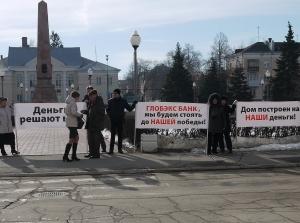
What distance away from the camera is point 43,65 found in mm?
53219

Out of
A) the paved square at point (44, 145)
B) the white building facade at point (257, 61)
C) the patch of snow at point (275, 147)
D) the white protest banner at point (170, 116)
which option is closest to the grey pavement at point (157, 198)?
the patch of snow at point (275, 147)

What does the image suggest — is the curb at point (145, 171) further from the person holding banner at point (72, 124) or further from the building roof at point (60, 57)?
the building roof at point (60, 57)

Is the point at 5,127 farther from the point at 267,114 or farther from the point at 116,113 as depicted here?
the point at 267,114

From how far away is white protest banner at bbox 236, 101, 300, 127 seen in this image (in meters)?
17.5

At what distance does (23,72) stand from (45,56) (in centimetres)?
7257

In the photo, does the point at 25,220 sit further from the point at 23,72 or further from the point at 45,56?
the point at 23,72

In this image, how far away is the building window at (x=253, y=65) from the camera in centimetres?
12362

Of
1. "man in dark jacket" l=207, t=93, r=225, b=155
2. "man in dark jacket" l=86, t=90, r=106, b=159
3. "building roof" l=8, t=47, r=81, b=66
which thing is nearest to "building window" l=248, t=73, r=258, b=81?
"building roof" l=8, t=47, r=81, b=66

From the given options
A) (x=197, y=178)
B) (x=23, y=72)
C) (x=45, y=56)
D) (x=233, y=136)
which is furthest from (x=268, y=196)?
(x=23, y=72)

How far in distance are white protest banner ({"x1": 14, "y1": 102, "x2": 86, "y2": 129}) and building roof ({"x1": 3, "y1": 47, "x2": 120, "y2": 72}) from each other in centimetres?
10715

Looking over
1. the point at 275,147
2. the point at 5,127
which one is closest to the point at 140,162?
the point at 5,127

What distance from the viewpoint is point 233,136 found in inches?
750

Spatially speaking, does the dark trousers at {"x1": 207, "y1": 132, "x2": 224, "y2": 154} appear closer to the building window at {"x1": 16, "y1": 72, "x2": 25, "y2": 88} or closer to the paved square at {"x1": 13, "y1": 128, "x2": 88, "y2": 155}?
the paved square at {"x1": 13, "y1": 128, "x2": 88, "y2": 155}

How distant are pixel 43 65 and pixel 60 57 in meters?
73.3
